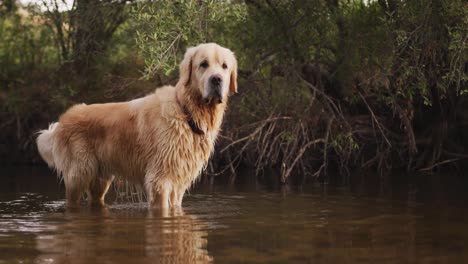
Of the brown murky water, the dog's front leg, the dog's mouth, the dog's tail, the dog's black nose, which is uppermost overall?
the dog's black nose

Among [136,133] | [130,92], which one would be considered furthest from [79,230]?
[130,92]

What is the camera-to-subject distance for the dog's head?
26.8 feet

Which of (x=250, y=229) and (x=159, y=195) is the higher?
(x=159, y=195)

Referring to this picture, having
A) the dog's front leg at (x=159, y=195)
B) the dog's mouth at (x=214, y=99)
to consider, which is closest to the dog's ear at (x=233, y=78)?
the dog's mouth at (x=214, y=99)

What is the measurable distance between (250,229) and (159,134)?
1.84 m

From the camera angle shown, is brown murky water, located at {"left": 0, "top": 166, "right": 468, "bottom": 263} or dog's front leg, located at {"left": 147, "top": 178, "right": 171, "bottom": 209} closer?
brown murky water, located at {"left": 0, "top": 166, "right": 468, "bottom": 263}

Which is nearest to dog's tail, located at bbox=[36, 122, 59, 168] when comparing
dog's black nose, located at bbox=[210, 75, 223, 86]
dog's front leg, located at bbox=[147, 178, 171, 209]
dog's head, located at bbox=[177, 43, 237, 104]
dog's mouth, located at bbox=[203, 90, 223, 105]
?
dog's front leg, located at bbox=[147, 178, 171, 209]

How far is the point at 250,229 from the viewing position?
720cm

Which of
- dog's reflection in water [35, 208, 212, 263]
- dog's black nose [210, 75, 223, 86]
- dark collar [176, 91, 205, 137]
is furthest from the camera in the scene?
dark collar [176, 91, 205, 137]

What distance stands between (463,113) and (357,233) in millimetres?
7748

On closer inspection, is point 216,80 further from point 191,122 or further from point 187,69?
point 191,122

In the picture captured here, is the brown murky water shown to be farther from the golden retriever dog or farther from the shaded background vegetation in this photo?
the shaded background vegetation

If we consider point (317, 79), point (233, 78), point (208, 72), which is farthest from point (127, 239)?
point (317, 79)

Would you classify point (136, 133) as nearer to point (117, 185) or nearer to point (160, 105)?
point (160, 105)
